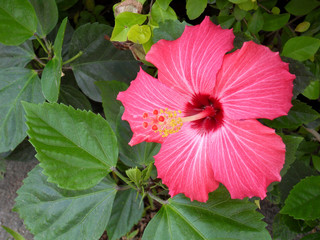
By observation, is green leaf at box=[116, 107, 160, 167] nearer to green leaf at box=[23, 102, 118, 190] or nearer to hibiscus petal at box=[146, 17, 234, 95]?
green leaf at box=[23, 102, 118, 190]

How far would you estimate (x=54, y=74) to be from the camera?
36.5 inches

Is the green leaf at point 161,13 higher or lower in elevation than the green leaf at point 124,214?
higher

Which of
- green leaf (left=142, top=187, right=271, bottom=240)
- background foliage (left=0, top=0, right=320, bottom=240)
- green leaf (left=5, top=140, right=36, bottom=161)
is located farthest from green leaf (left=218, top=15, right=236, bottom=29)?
green leaf (left=5, top=140, right=36, bottom=161)

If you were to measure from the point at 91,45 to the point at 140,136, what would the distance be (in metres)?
0.49

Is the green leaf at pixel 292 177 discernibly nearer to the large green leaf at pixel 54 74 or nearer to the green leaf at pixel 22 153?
the large green leaf at pixel 54 74

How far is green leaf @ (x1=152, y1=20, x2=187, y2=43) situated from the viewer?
0.80 m

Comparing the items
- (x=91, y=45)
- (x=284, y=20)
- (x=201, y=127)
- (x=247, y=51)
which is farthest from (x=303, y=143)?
(x=91, y=45)

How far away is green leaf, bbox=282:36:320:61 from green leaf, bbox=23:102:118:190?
0.52 metres

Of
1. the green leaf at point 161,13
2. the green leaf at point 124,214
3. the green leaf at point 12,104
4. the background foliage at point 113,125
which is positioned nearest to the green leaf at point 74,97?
the background foliage at point 113,125

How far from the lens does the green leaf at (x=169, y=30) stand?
0.80 meters

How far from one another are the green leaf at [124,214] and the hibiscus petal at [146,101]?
1.16 ft

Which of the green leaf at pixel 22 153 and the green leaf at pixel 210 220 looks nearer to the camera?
the green leaf at pixel 210 220

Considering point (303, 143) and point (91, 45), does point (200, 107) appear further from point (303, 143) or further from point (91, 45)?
point (303, 143)

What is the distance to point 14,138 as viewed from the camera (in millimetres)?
1049
